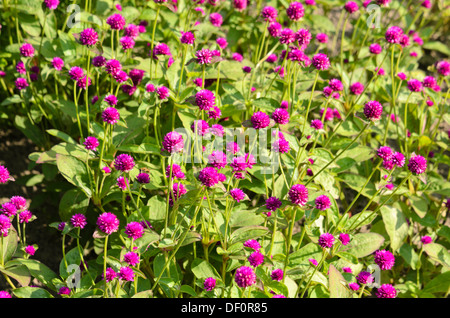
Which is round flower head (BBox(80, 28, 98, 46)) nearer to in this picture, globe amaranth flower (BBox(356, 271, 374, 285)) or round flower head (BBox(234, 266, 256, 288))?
round flower head (BBox(234, 266, 256, 288))

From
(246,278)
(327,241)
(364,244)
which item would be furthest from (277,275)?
(364,244)

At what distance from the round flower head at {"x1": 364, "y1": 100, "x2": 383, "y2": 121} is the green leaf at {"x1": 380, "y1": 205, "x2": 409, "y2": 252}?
61 cm

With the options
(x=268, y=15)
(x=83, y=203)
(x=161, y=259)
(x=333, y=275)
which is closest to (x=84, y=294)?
(x=161, y=259)

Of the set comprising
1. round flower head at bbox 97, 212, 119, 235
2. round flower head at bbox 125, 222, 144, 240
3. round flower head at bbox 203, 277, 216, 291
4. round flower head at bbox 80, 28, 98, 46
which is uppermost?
round flower head at bbox 80, 28, 98, 46

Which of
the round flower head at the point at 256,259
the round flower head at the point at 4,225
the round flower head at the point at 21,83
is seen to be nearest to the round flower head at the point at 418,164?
the round flower head at the point at 256,259

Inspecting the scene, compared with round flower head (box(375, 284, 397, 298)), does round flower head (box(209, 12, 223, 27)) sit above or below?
above

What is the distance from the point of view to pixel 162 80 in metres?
2.49

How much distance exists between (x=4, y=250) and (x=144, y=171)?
2.20 feet

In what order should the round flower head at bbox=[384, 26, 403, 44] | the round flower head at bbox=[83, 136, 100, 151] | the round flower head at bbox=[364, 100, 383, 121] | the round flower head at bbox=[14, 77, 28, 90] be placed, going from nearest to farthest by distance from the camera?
the round flower head at bbox=[364, 100, 383, 121], the round flower head at bbox=[83, 136, 100, 151], the round flower head at bbox=[384, 26, 403, 44], the round flower head at bbox=[14, 77, 28, 90]

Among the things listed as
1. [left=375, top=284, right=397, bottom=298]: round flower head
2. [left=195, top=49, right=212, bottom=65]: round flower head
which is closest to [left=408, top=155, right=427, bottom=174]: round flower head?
[left=375, top=284, right=397, bottom=298]: round flower head

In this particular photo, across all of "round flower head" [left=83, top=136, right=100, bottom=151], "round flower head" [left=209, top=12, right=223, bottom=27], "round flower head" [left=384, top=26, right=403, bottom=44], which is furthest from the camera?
"round flower head" [left=209, top=12, right=223, bottom=27]

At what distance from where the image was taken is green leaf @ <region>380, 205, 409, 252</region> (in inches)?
95.3

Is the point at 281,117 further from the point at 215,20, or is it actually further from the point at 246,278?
the point at 215,20

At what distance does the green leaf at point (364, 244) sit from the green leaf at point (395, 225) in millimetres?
203
